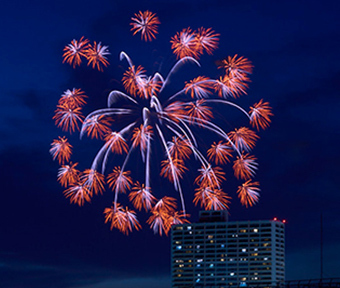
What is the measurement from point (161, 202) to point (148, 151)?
10.2m

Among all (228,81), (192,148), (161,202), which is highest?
(228,81)

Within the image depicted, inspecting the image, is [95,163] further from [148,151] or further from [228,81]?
[228,81]

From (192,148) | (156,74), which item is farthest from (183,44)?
(192,148)

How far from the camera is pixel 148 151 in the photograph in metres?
138

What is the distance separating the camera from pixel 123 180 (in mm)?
138625

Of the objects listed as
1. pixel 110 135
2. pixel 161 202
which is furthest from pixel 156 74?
pixel 161 202

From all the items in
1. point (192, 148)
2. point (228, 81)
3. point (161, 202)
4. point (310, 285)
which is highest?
point (228, 81)

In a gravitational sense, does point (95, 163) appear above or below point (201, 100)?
below

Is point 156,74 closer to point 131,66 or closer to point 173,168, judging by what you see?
point 131,66

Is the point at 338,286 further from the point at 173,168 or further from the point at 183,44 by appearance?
the point at 183,44

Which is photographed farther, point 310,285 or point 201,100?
point 201,100

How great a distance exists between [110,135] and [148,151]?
7.02 meters

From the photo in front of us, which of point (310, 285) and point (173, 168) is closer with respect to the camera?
point (310, 285)

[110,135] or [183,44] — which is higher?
[183,44]
